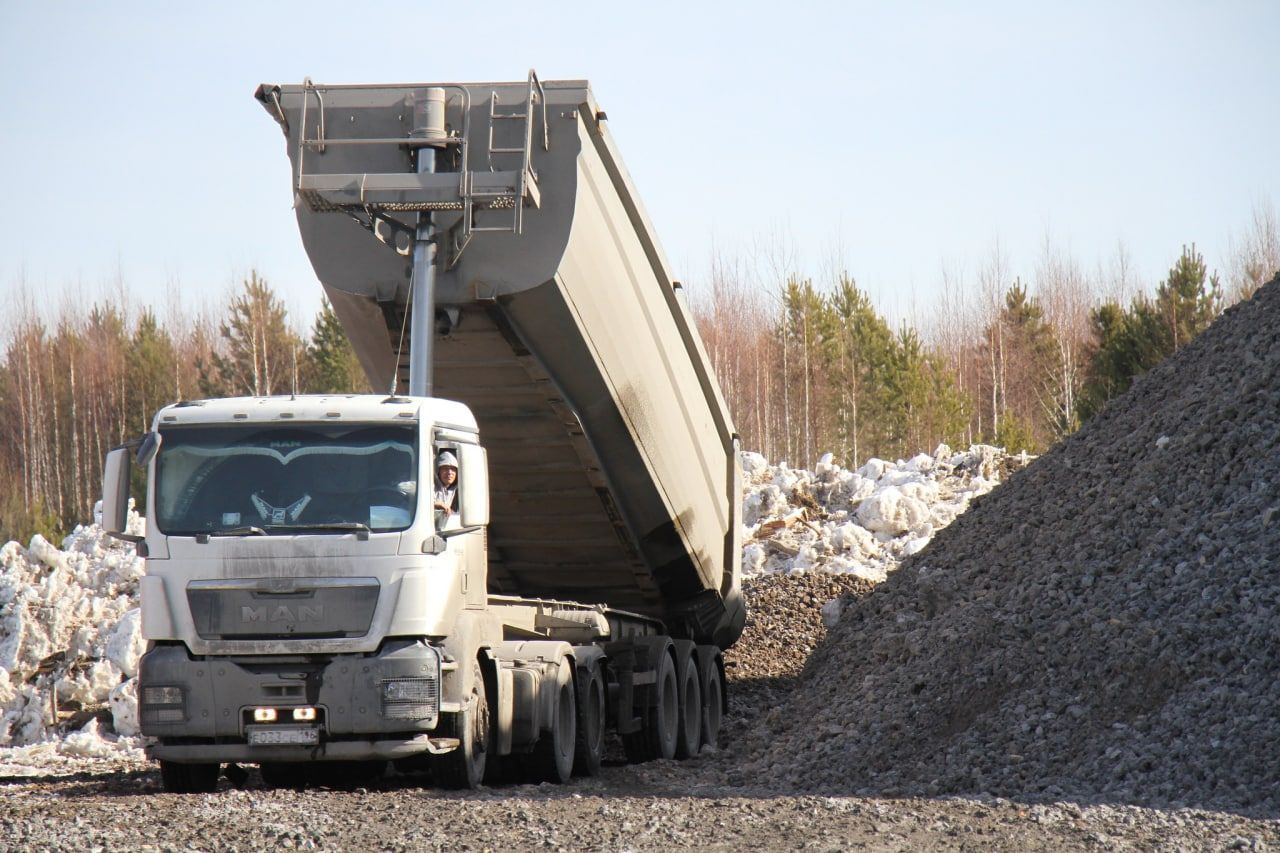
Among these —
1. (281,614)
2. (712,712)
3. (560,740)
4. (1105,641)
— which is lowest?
(712,712)

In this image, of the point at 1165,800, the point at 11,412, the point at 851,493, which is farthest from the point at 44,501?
the point at 1165,800

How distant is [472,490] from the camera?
310 inches

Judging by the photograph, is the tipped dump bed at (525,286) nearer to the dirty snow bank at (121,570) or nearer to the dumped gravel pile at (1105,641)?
the dumped gravel pile at (1105,641)

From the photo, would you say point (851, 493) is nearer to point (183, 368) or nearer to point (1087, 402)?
point (1087, 402)

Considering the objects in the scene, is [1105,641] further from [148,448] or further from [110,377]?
[110,377]

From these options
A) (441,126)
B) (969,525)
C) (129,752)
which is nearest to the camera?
(441,126)

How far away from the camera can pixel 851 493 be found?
21516 mm

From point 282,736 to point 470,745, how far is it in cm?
107

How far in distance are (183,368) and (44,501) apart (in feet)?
19.2

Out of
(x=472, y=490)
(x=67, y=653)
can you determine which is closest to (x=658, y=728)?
(x=472, y=490)

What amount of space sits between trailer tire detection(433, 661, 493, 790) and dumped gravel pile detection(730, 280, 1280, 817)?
2.26 metres

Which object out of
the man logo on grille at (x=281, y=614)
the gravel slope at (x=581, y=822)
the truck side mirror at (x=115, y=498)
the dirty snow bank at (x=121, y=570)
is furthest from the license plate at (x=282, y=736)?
the dirty snow bank at (x=121, y=570)

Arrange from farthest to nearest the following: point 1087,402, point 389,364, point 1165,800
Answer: point 1087,402 → point 389,364 → point 1165,800

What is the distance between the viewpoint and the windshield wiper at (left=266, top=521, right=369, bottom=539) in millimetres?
7516
